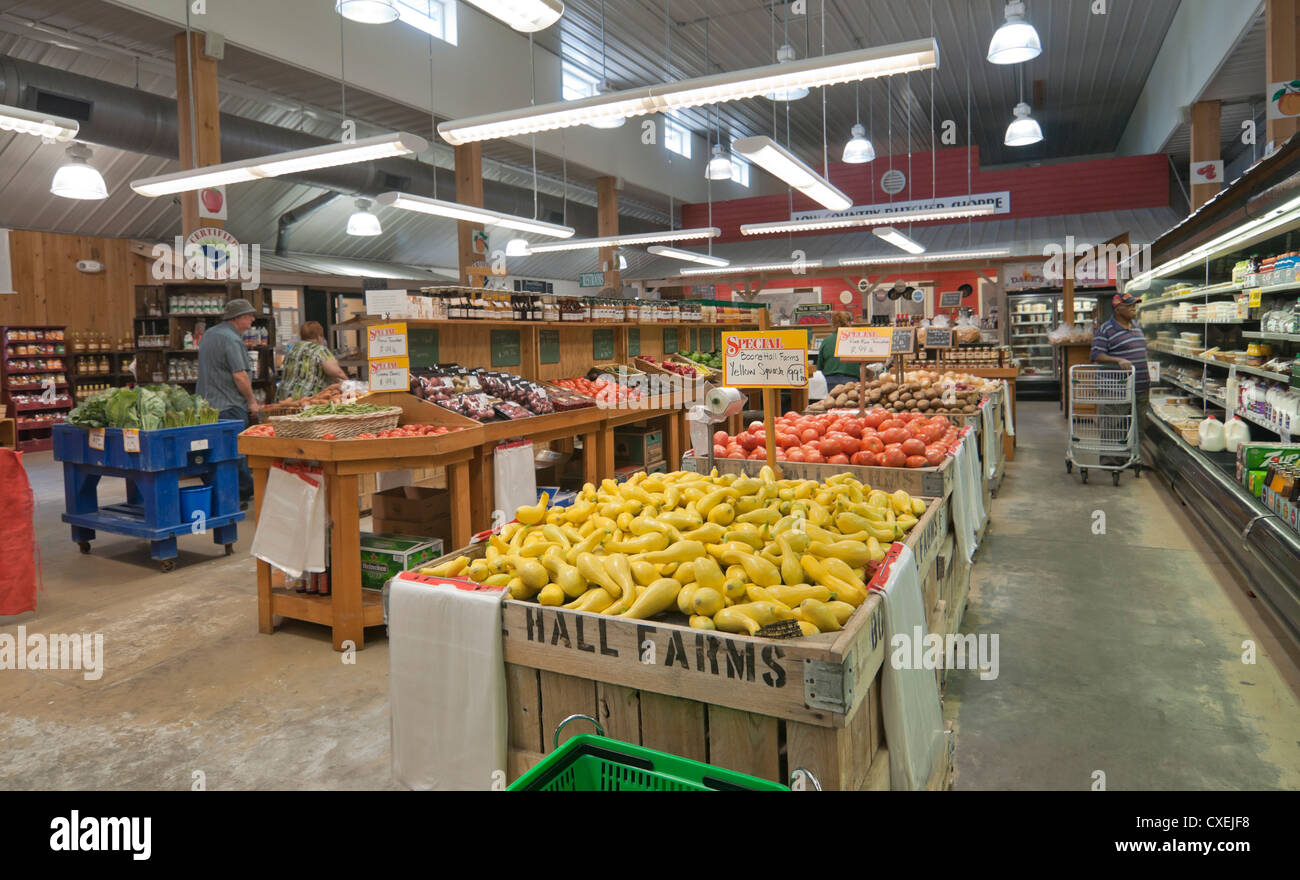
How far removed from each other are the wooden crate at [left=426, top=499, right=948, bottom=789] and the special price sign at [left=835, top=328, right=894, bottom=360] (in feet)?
11.1

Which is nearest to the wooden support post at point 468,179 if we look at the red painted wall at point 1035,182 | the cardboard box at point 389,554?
the cardboard box at point 389,554

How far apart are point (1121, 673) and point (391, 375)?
3.87 metres

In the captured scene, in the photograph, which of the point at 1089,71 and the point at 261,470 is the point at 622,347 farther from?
the point at 1089,71

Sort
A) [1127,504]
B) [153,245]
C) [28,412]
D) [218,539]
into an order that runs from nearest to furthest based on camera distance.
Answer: [218,539], [1127,504], [28,412], [153,245]

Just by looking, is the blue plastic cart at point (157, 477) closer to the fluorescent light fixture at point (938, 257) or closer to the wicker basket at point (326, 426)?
the wicker basket at point (326, 426)

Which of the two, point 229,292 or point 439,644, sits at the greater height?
point 229,292

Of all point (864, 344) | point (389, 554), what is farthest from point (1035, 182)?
point (389, 554)

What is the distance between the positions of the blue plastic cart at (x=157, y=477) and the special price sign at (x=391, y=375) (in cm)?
185

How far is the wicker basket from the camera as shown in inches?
158

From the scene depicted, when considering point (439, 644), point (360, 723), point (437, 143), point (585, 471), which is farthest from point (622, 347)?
point (437, 143)

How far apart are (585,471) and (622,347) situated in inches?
81.6

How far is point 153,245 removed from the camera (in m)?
14.9

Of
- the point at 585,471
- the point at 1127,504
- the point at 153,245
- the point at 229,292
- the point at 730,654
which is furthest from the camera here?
the point at 153,245

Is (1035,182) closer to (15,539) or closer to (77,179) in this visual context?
(77,179)
